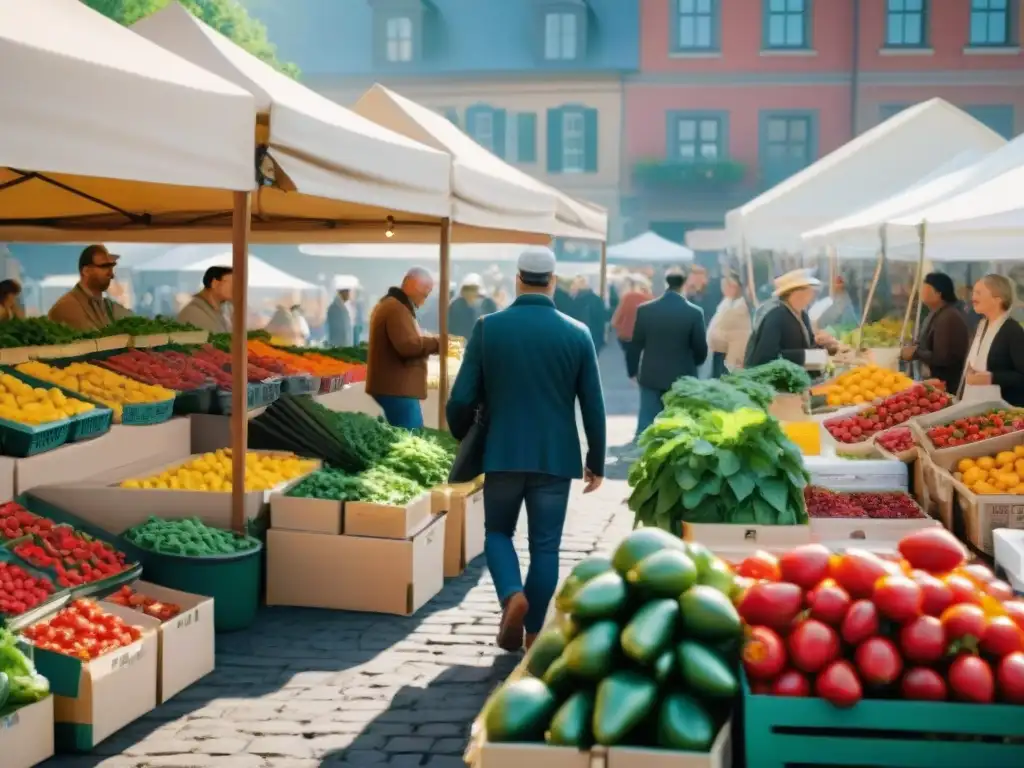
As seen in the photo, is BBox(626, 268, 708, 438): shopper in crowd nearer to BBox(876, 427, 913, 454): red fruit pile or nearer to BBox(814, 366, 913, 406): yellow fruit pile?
BBox(814, 366, 913, 406): yellow fruit pile

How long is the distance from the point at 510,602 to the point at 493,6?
42164 millimetres

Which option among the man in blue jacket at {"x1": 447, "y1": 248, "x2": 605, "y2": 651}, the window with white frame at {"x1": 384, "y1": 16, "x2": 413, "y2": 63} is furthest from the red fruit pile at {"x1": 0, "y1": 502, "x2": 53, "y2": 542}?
the window with white frame at {"x1": 384, "y1": 16, "x2": 413, "y2": 63}

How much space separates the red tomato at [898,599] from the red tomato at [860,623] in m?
0.03

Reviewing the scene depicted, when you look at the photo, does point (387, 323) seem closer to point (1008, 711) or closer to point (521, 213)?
point (521, 213)

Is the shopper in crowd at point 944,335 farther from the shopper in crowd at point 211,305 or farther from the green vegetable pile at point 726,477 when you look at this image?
the green vegetable pile at point 726,477

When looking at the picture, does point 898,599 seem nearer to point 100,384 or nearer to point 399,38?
point 100,384

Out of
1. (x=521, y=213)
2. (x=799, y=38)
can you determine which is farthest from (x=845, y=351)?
(x=799, y=38)

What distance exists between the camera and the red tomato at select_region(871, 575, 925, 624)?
3.43 m

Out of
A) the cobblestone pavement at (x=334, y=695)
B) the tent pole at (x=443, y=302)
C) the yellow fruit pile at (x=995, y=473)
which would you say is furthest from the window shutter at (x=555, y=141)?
the yellow fruit pile at (x=995, y=473)

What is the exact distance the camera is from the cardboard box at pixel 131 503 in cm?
706

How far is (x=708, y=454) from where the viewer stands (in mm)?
5398

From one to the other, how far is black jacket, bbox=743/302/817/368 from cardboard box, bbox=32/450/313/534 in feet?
16.5

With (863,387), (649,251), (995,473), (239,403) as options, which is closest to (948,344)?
(863,387)

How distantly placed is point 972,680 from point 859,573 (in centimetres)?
38
